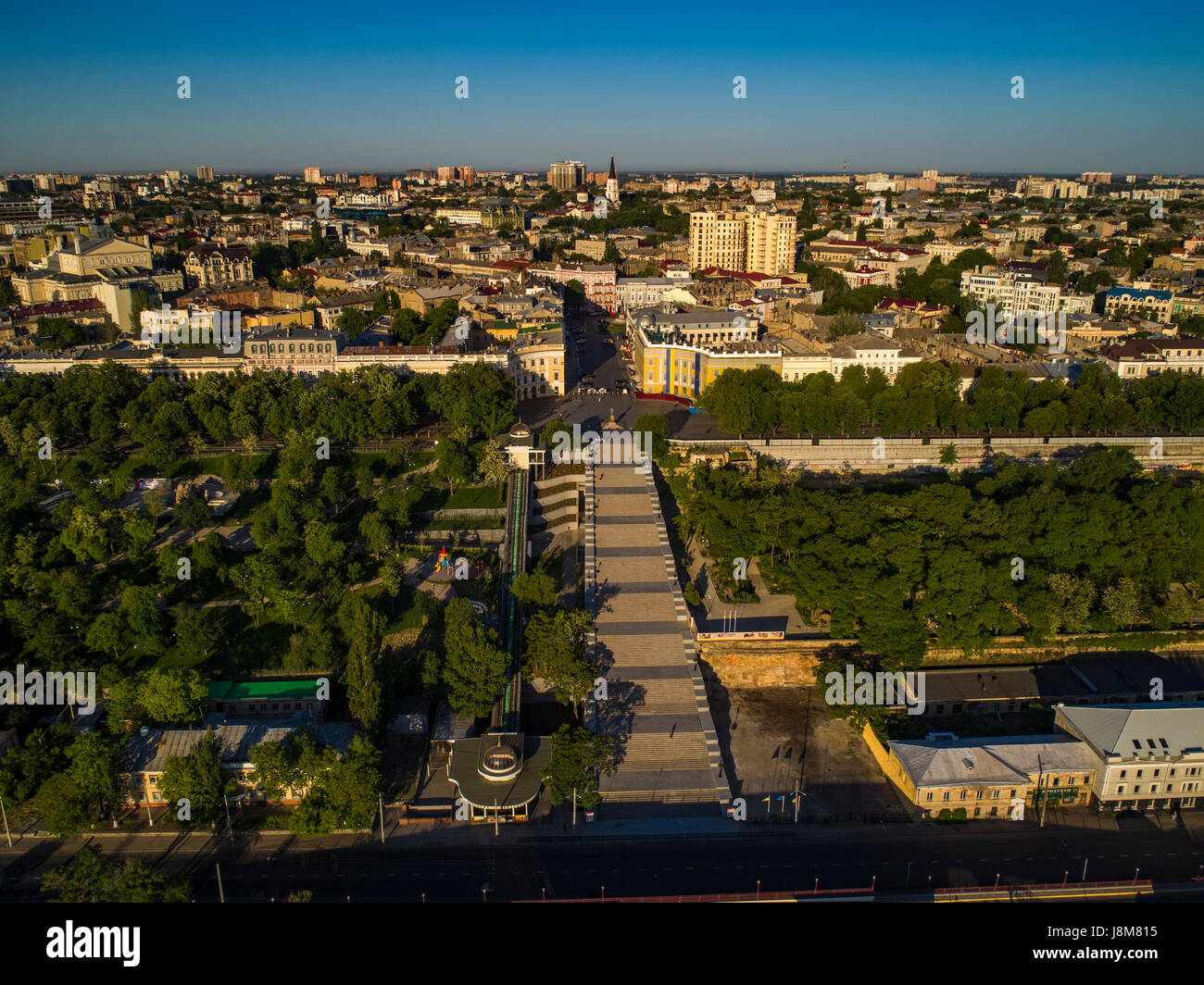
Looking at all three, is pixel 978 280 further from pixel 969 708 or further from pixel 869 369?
pixel 969 708

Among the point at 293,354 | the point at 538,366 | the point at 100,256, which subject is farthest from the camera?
the point at 100,256

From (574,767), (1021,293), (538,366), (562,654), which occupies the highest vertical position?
(1021,293)

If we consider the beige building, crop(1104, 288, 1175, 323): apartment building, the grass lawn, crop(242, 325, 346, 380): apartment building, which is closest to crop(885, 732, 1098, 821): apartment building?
the grass lawn

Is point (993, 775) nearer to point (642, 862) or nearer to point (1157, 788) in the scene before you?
point (1157, 788)

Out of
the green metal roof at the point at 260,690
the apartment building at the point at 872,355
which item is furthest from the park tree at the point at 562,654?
the apartment building at the point at 872,355

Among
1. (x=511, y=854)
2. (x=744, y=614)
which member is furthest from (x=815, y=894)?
(x=744, y=614)

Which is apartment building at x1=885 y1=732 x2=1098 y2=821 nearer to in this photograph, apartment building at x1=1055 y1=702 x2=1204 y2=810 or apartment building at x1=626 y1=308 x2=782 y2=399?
apartment building at x1=1055 y1=702 x2=1204 y2=810

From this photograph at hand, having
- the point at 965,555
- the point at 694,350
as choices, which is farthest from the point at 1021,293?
the point at 965,555
